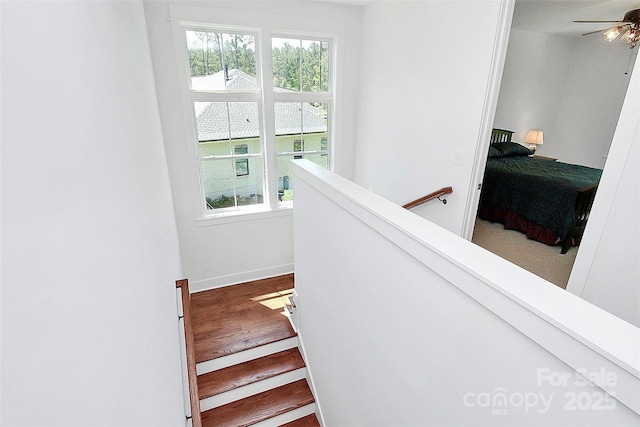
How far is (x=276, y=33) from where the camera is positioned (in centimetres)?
298

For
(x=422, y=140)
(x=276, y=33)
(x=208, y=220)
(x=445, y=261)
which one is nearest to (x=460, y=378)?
(x=445, y=261)

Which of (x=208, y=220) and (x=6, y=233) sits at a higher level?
(x=6, y=233)

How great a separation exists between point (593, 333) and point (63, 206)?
1.03 meters

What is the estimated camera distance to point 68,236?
524mm

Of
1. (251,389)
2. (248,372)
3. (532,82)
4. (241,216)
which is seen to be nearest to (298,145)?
(241,216)

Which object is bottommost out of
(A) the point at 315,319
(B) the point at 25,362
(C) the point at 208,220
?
(A) the point at 315,319

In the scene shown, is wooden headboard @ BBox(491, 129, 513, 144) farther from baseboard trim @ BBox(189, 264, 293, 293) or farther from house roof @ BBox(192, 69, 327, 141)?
baseboard trim @ BBox(189, 264, 293, 293)

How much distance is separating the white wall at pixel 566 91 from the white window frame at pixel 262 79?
3523 mm

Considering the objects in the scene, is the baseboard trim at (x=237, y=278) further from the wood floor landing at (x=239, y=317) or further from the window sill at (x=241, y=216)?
the window sill at (x=241, y=216)

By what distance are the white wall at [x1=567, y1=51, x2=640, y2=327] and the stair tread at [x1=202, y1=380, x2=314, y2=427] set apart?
2176 millimetres

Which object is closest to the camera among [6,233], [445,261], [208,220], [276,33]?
A: [6,233]

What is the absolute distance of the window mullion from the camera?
9.69 ft

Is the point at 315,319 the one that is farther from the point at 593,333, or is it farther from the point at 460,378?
the point at 593,333

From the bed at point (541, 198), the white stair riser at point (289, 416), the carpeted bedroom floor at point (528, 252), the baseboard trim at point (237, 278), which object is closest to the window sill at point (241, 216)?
the baseboard trim at point (237, 278)
